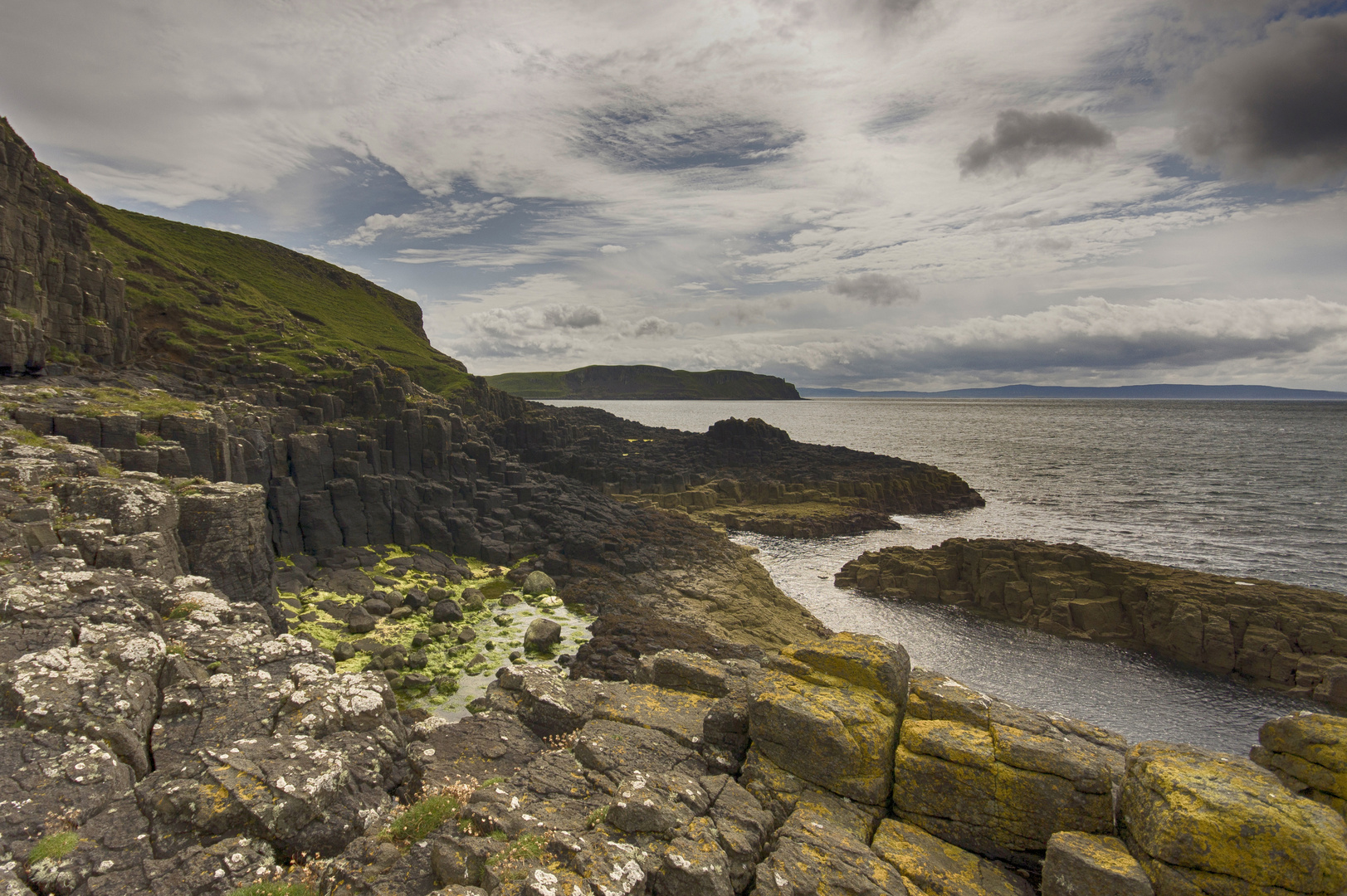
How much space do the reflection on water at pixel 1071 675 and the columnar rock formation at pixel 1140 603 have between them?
43.6 inches

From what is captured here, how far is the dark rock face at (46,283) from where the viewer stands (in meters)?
35.8

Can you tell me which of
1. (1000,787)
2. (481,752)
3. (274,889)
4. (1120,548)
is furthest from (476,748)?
(1120,548)

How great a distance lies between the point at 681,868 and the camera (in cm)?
795

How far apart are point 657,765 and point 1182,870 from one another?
7612mm

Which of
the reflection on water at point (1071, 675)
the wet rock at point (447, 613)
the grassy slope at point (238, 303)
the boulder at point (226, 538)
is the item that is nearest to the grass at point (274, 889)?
the boulder at point (226, 538)

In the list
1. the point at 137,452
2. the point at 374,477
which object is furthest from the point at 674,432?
the point at 137,452

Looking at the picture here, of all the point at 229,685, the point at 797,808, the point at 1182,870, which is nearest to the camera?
the point at 1182,870

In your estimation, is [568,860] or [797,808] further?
[797,808]

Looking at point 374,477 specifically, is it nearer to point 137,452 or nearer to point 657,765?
point 137,452

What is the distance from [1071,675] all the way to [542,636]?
90.2ft

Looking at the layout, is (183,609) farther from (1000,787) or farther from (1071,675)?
(1071,675)

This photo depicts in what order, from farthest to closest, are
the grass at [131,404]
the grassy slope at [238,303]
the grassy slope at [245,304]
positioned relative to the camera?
the grassy slope at [245,304]
the grassy slope at [238,303]
the grass at [131,404]

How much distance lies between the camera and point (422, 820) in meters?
9.79

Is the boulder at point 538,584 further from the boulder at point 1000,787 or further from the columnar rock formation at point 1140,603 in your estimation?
the boulder at point 1000,787
